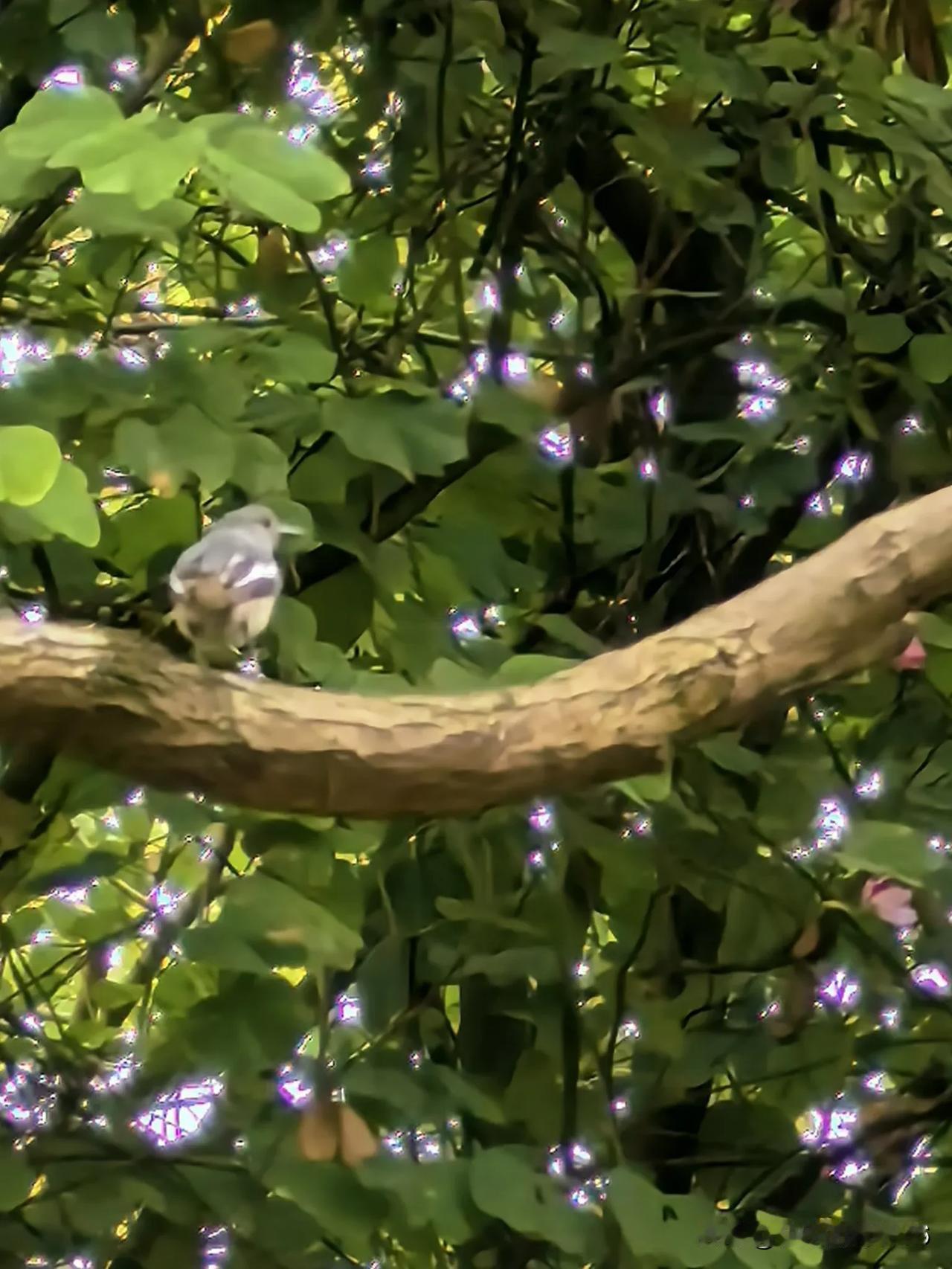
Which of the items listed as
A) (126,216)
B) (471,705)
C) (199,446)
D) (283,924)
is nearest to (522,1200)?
(283,924)

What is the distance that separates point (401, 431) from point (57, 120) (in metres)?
0.31

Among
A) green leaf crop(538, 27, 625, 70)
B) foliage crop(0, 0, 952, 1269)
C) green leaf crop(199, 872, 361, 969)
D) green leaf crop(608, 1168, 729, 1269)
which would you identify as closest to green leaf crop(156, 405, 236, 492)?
foliage crop(0, 0, 952, 1269)

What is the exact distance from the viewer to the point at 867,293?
1.17 m

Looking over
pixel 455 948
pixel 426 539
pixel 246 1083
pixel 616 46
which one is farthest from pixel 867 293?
pixel 246 1083

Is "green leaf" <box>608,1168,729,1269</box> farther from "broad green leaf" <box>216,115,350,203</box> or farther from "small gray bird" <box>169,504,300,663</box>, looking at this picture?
"broad green leaf" <box>216,115,350,203</box>

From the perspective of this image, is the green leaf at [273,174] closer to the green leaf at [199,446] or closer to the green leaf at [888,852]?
the green leaf at [199,446]

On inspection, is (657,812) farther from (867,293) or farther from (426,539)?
(867,293)

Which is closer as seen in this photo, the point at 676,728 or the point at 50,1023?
the point at 676,728

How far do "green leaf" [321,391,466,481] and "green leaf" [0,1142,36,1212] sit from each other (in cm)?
46

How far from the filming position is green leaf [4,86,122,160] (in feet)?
1.83

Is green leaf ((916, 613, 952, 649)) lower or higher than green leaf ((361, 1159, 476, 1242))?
higher

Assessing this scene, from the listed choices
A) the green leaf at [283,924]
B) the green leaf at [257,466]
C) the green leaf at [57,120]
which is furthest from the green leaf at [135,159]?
the green leaf at [283,924]

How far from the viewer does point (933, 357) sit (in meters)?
1.06

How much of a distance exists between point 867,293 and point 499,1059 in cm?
67
